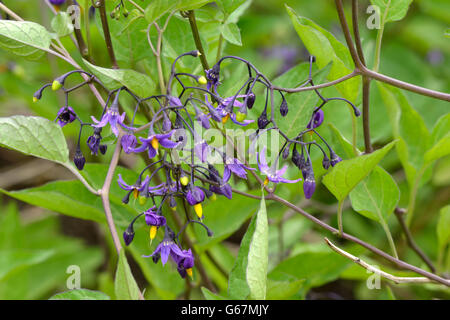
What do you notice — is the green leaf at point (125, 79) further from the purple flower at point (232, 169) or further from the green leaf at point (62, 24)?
the purple flower at point (232, 169)

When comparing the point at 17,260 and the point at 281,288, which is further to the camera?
the point at 17,260

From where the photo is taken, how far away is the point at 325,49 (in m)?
1.11

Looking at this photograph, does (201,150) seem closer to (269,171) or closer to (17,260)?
(269,171)

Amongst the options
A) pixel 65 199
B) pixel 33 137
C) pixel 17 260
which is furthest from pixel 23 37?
pixel 17 260

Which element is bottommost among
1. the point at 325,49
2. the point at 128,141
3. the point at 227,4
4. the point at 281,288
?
the point at 281,288

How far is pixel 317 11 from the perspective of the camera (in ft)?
9.68

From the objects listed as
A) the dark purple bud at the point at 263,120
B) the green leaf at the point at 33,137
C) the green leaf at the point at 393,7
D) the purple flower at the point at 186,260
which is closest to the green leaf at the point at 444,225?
the green leaf at the point at 393,7

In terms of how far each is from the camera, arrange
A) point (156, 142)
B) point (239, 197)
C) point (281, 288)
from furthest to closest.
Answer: point (239, 197) < point (281, 288) < point (156, 142)

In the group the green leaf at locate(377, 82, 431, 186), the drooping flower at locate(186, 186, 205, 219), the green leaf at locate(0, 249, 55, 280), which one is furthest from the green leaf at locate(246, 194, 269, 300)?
the green leaf at locate(0, 249, 55, 280)

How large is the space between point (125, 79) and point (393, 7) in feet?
2.06

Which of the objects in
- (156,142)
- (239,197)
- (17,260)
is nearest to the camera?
(156,142)

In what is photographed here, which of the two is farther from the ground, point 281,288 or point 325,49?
point 325,49

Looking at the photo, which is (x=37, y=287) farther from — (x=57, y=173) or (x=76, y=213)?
(x=76, y=213)

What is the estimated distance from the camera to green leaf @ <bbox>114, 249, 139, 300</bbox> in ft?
3.03
